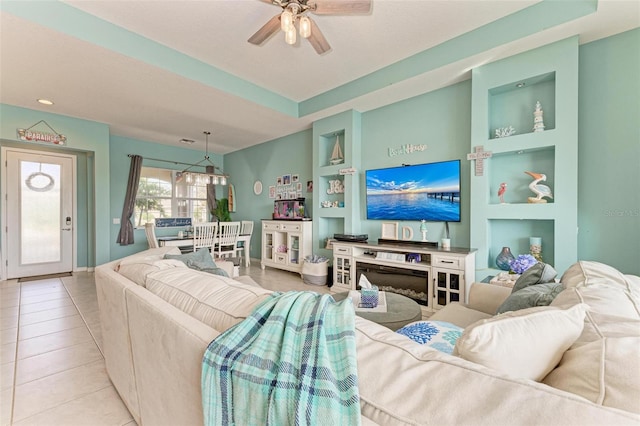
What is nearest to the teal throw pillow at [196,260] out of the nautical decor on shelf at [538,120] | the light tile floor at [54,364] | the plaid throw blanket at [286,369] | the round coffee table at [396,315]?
the light tile floor at [54,364]

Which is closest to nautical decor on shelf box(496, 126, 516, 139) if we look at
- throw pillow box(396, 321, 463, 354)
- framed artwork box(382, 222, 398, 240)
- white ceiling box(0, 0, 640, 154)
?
white ceiling box(0, 0, 640, 154)

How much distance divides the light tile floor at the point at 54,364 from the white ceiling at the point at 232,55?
102 inches

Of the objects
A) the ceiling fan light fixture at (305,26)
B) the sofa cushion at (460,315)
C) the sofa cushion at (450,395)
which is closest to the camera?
the sofa cushion at (450,395)

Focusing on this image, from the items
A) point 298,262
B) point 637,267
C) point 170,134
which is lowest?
point 298,262

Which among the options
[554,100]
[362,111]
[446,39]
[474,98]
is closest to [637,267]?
[554,100]

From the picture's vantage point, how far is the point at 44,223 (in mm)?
4430

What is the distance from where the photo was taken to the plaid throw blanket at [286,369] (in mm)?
546

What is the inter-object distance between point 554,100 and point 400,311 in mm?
2546

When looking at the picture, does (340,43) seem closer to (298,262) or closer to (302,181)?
(302,181)

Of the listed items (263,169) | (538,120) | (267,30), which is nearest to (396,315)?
(538,120)

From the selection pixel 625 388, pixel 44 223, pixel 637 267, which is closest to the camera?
pixel 625 388

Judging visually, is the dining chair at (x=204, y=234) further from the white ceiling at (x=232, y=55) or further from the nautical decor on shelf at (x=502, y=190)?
the nautical decor on shelf at (x=502, y=190)

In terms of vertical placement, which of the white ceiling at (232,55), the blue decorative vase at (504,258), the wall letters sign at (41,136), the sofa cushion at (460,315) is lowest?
the sofa cushion at (460,315)

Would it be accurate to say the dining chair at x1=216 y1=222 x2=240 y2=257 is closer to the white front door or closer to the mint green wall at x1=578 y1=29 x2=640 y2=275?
the white front door
